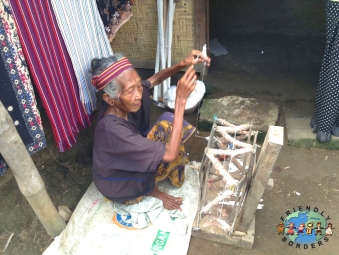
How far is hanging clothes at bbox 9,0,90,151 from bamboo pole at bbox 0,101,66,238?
1.14 ft

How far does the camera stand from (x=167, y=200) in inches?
98.5

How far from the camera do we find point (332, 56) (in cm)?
254

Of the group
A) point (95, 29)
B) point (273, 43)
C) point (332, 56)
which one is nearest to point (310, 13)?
point (273, 43)

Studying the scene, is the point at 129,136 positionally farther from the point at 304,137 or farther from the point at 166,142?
the point at 304,137

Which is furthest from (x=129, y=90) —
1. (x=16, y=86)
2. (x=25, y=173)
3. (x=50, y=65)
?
(x=25, y=173)

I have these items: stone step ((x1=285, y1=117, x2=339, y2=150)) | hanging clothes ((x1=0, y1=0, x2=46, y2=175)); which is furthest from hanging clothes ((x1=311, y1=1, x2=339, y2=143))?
hanging clothes ((x1=0, y1=0, x2=46, y2=175))

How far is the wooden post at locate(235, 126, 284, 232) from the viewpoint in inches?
65.6

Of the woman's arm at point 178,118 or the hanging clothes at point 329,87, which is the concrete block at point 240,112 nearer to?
the hanging clothes at point 329,87

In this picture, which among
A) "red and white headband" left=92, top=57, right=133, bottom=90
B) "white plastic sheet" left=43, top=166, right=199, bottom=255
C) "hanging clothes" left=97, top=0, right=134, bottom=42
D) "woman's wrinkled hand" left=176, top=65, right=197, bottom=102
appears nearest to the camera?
"woman's wrinkled hand" left=176, top=65, right=197, bottom=102

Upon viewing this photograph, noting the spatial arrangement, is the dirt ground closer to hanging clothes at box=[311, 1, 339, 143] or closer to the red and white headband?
hanging clothes at box=[311, 1, 339, 143]

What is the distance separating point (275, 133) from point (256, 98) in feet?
7.35

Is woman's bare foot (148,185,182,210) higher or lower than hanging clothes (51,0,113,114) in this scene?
lower

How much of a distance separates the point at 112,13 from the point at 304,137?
7.65ft

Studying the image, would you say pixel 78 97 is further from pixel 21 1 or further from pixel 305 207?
pixel 305 207
